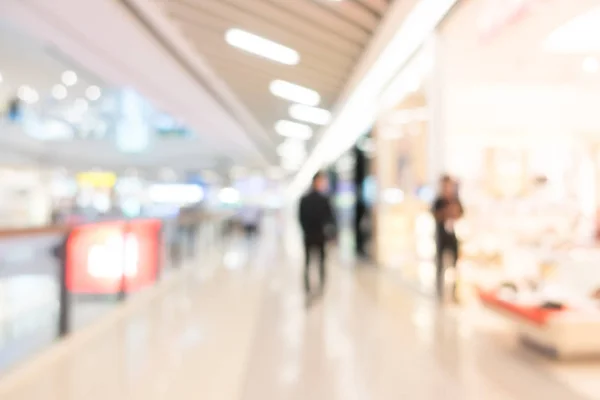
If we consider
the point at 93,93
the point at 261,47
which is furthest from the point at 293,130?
the point at 261,47

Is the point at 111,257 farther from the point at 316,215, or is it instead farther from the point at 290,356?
the point at 290,356

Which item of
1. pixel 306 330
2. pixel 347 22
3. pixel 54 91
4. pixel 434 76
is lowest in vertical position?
pixel 306 330

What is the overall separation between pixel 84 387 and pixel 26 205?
61.8ft

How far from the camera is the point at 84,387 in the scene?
3816 millimetres

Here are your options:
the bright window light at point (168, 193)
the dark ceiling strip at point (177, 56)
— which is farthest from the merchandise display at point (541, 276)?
the bright window light at point (168, 193)

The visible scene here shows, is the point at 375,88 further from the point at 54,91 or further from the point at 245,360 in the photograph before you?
the point at 54,91

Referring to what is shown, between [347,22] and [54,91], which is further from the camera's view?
[54,91]

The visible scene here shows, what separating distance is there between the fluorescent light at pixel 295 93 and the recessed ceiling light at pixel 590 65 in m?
4.65

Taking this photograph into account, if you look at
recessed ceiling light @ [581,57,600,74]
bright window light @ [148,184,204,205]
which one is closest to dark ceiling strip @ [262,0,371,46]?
recessed ceiling light @ [581,57,600,74]

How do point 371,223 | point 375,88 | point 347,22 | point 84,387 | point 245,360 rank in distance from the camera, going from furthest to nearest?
1. point 371,223
2. point 375,88
3. point 347,22
4. point 245,360
5. point 84,387

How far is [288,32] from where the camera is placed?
25.2 feet

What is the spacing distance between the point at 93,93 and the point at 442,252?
1556 centimetres

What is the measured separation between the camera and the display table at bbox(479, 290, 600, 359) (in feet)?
13.6

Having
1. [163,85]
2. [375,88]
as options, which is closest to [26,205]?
[163,85]
